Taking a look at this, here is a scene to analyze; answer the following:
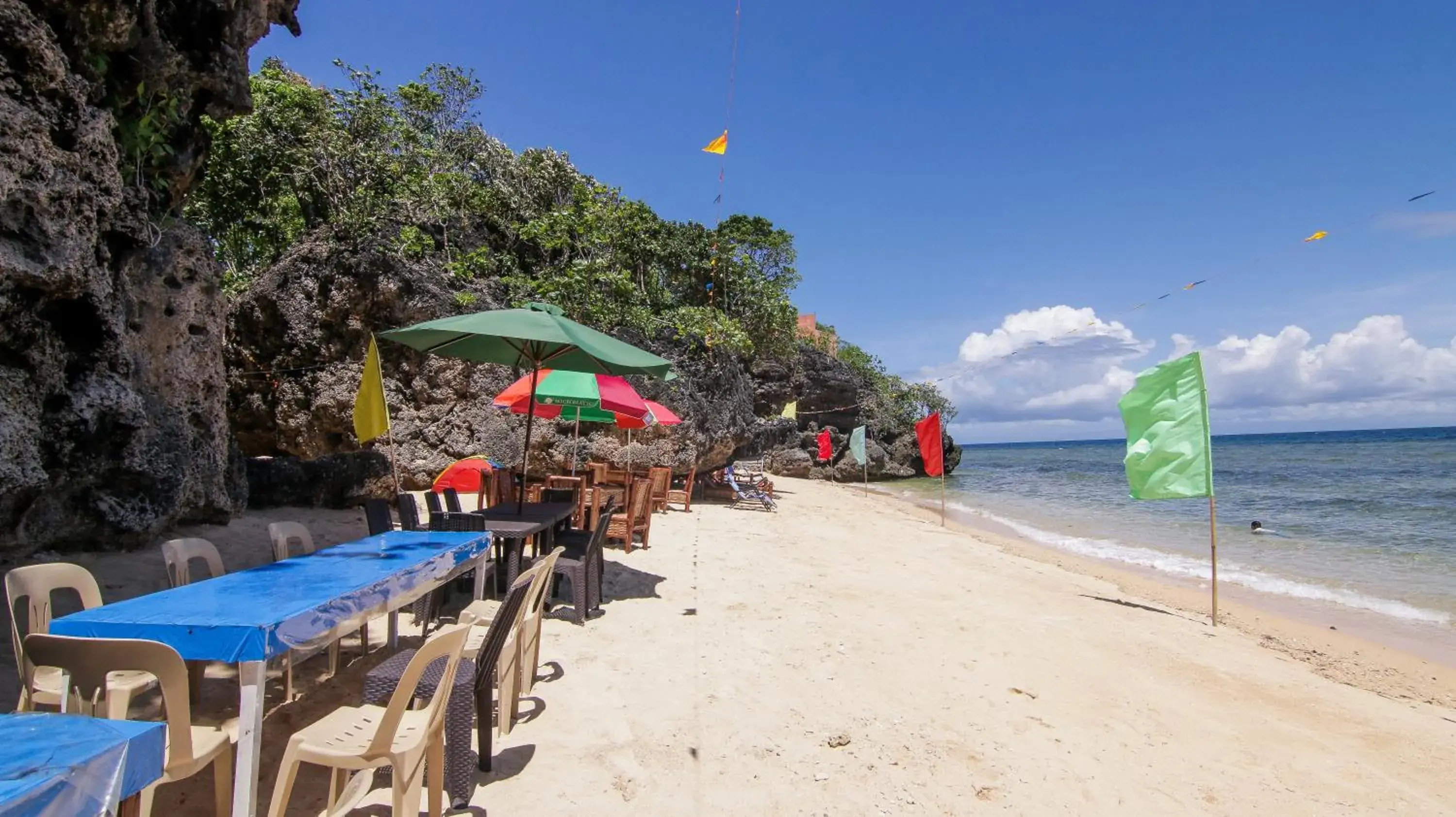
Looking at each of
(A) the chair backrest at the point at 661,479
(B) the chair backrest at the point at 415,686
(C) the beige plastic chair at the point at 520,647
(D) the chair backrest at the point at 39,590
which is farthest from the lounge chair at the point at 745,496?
(B) the chair backrest at the point at 415,686

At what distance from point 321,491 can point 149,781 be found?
23.0 ft

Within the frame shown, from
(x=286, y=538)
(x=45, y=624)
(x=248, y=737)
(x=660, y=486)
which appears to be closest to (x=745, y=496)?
(x=660, y=486)

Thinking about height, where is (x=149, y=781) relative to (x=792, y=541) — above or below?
above

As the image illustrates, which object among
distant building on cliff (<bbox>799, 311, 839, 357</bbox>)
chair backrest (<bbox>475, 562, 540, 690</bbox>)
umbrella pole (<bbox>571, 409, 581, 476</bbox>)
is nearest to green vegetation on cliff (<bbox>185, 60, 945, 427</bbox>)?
umbrella pole (<bbox>571, 409, 581, 476</bbox>)

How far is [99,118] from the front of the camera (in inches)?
148

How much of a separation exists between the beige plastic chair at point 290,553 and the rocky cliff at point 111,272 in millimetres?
1049

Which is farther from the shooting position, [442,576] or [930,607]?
[930,607]

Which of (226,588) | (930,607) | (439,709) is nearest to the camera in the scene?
(439,709)

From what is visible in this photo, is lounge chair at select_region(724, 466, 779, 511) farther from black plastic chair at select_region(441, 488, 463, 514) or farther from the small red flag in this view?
black plastic chair at select_region(441, 488, 463, 514)

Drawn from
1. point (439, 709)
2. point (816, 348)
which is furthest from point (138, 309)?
point (816, 348)

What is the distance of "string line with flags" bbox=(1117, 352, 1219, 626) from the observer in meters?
6.58

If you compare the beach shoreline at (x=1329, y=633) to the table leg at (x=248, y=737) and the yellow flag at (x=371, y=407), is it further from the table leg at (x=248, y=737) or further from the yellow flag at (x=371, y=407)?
the yellow flag at (x=371, y=407)

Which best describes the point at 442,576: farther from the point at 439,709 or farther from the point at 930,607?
the point at 930,607

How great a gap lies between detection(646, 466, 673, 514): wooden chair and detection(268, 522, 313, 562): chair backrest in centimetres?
523
